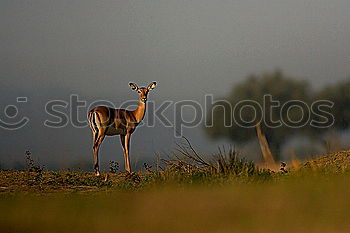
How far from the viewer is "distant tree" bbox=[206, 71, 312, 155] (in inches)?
1159

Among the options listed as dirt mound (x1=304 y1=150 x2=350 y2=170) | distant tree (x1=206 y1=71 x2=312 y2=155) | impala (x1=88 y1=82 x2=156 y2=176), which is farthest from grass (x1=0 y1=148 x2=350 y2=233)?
distant tree (x1=206 y1=71 x2=312 y2=155)

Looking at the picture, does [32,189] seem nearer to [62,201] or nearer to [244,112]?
[62,201]

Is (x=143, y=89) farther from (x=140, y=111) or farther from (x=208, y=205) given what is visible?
(x=208, y=205)

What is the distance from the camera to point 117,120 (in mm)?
20562

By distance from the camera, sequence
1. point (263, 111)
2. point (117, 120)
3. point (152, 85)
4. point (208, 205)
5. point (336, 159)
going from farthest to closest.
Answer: point (263, 111) < point (117, 120) < point (152, 85) < point (336, 159) < point (208, 205)

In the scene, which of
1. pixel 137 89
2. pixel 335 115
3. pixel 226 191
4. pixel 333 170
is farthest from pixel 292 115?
pixel 226 191

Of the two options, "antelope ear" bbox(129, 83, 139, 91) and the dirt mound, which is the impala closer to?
"antelope ear" bbox(129, 83, 139, 91)

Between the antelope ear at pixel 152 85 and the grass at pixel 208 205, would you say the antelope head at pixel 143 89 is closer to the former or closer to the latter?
the antelope ear at pixel 152 85

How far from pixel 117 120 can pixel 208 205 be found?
37.7 feet

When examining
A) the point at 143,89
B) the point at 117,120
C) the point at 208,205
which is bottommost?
the point at 208,205

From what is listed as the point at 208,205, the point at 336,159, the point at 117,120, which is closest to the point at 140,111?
the point at 117,120

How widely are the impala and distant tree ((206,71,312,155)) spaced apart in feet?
30.1

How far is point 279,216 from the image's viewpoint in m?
8.42

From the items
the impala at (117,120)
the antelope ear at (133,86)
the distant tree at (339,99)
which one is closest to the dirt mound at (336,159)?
the impala at (117,120)
